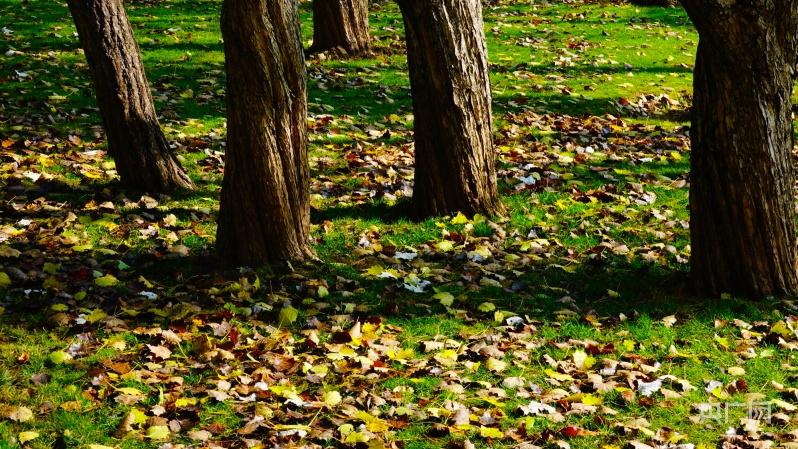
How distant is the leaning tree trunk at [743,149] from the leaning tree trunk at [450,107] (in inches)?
77.9

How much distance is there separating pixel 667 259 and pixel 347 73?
6.76 metres

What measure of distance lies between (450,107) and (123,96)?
2.89m

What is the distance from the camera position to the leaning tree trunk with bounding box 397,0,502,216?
26.2 feet

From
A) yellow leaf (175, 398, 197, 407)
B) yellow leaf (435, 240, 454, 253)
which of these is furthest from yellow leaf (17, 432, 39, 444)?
yellow leaf (435, 240, 454, 253)

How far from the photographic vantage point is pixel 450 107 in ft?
26.6

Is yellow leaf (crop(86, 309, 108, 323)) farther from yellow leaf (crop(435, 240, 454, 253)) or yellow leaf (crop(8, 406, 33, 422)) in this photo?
yellow leaf (crop(435, 240, 454, 253))

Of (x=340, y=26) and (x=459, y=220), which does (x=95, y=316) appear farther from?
(x=340, y=26)

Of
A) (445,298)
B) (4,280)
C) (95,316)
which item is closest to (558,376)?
(445,298)

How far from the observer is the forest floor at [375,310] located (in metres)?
5.11

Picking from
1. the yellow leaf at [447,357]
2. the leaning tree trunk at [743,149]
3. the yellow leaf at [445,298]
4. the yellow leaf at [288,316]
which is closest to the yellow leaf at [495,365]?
the yellow leaf at [447,357]

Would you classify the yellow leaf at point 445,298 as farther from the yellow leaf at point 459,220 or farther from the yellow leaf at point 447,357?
the yellow leaf at point 459,220

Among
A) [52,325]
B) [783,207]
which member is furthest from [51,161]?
[783,207]

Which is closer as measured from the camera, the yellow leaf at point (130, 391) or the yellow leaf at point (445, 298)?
the yellow leaf at point (130, 391)

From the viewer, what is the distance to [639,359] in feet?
19.9
